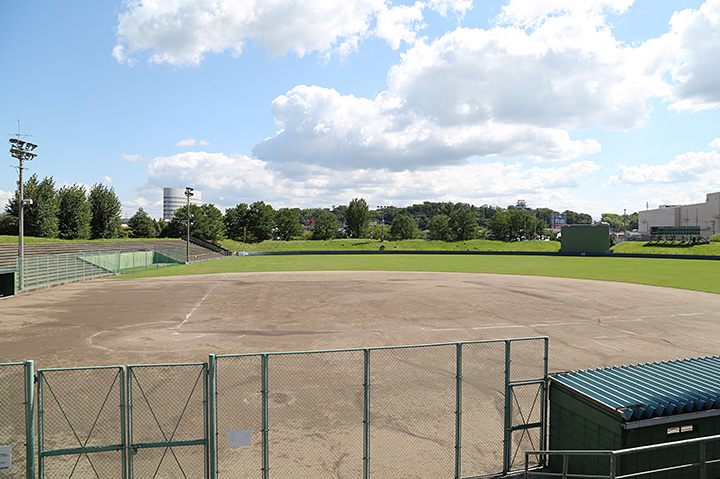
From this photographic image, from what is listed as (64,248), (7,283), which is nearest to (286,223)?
(64,248)

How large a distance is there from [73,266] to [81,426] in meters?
36.1

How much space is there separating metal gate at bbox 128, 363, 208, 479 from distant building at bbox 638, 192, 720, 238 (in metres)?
155

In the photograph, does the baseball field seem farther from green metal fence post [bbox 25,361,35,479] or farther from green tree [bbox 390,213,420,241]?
Result: green tree [bbox 390,213,420,241]

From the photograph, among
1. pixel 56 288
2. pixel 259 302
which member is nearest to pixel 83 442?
pixel 259 302

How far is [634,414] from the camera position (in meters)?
6.52

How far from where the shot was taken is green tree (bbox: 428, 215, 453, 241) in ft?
471

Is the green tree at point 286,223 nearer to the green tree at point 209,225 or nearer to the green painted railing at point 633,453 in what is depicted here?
the green tree at point 209,225

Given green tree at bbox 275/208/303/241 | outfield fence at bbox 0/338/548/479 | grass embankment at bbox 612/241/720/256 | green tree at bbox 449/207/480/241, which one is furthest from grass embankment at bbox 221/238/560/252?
outfield fence at bbox 0/338/548/479

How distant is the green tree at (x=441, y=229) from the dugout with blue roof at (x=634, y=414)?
13681 centimetres

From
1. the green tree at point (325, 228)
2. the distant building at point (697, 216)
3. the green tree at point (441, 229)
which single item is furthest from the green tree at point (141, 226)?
the distant building at point (697, 216)

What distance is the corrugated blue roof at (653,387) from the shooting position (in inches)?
263

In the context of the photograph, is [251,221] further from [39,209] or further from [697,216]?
[697,216]

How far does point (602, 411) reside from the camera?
22.5ft

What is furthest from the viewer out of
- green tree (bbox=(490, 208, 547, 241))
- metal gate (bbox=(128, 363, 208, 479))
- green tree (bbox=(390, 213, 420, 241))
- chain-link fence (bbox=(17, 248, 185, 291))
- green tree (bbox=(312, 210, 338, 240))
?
green tree (bbox=(390, 213, 420, 241))
